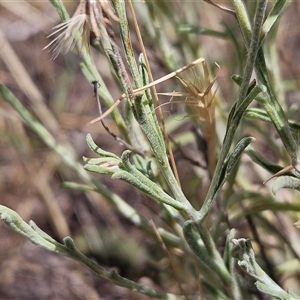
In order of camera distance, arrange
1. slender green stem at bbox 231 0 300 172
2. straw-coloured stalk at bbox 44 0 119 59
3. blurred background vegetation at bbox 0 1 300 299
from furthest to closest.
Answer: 1. blurred background vegetation at bbox 0 1 300 299
2. slender green stem at bbox 231 0 300 172
3. straw-coloured stalk at bbox 44 0 119 59

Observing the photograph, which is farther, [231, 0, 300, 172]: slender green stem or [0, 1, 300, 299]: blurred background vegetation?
[0, 1, 300, 299]: blurred background vegetation

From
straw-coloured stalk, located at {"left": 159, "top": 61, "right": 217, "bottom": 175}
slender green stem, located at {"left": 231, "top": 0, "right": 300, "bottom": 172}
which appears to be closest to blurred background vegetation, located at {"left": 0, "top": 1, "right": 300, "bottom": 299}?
straw-coloured stalk, located at {"left": 159, "top": 61, "right": 217, "bottom": 175}

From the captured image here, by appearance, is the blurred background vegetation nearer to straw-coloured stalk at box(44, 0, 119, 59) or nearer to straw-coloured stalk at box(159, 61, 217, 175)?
straw-coloured stalk at box(159, 61, 217, 175)

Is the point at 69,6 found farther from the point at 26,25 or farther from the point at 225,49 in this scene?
the point at 225,49

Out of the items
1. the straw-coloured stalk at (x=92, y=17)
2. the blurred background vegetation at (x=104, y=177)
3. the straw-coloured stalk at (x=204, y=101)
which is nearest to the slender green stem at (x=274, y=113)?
the straw-coloured stalk at (x=204, y=101)

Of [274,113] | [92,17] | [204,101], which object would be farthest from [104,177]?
[92,17]

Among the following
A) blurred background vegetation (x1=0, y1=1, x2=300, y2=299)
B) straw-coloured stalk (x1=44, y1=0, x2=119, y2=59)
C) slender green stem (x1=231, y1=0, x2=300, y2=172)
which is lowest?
blurred background vegetation (x1=0, y1=1, x2=300, y2=299)

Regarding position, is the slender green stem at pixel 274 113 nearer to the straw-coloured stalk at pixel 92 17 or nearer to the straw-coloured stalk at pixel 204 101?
the straw-coloured stalk at pixel 204 101
